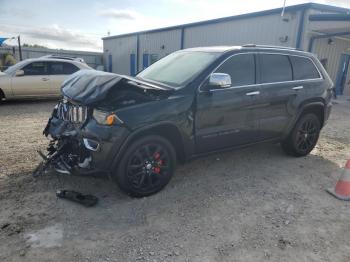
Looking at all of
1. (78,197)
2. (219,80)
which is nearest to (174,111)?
(219,80)

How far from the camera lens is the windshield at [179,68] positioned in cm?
414

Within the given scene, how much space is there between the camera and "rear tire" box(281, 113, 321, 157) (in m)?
5.38

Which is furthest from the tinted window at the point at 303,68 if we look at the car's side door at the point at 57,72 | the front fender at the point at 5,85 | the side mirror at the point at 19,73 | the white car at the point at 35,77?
the front fender at the point at 5,85

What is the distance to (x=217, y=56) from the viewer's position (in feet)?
14.0

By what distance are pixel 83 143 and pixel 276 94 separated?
121 inches

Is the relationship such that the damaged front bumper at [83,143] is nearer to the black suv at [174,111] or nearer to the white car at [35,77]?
the black suv at [174,111]

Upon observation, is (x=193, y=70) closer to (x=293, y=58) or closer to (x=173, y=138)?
(x=173, y=138)

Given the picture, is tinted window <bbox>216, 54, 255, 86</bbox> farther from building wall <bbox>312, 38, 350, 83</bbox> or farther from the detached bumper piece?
building wall <bbox>312, 38, 350, 83</bbox>

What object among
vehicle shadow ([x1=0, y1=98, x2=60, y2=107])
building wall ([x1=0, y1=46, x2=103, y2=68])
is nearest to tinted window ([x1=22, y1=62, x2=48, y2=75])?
vehicle shadow ([x1=0, y1=98, x2=60, y2=107])

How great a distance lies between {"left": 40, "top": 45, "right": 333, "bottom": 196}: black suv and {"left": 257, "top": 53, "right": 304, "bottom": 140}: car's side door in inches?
0.6

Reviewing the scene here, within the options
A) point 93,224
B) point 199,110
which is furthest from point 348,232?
point 93,224

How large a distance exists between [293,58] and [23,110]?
7.85 metres

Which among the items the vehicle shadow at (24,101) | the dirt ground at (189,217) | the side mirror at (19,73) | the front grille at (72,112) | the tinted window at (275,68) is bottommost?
the dirt ground at (189,217)

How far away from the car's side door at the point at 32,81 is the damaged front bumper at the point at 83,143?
7.18m
